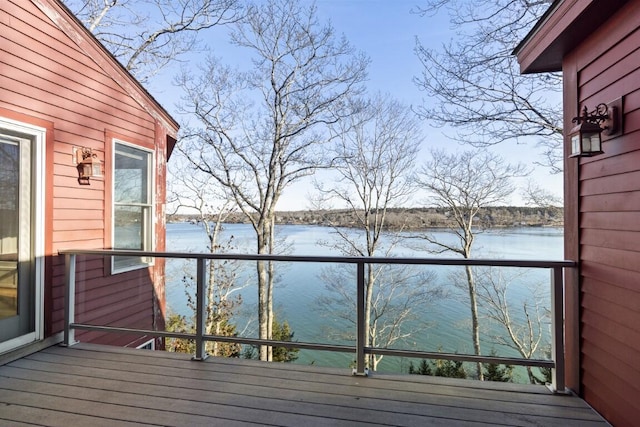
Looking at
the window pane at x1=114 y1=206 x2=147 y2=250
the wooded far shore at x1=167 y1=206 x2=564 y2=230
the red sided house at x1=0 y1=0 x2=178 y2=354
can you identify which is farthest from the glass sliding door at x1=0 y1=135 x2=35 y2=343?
the wooded far shore at x1=167 y1=206 x2=564 y2=230

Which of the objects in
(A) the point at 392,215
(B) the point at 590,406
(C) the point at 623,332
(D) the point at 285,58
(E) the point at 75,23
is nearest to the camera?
(C) the point at 623,332

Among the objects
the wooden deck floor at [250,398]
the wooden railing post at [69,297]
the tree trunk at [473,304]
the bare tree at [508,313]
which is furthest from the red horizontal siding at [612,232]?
the wooden railing post at [69,297]

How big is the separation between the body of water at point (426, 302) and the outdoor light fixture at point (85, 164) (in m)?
2.47

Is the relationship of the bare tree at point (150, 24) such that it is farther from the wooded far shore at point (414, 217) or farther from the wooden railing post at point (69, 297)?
the wooden railing post at point (69, 297)

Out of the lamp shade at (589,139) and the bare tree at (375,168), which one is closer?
the lamp shade at (589,139)

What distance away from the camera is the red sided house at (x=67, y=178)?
295 cm

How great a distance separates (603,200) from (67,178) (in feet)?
14.8

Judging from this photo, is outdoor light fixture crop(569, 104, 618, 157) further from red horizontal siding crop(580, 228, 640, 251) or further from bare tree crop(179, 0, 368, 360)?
bare tree crop(179, 0, 368, 360)

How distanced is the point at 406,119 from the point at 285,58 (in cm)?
508

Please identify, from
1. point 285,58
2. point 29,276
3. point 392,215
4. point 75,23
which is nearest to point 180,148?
point 285,58

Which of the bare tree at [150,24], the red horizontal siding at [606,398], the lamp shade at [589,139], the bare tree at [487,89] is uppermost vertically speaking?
the bare tree at [150,24]

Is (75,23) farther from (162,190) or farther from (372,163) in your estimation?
(372,163)

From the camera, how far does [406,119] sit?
13.4 metres

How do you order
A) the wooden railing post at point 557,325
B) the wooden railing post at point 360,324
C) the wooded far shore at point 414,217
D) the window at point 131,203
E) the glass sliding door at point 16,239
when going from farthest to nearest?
the wooded far shore at point 414,217 → the window at point 131,203 → the glass sliding door at point 16,239 → the wooden railing post at point 360,324 → the wooden railing post at point 557,325
